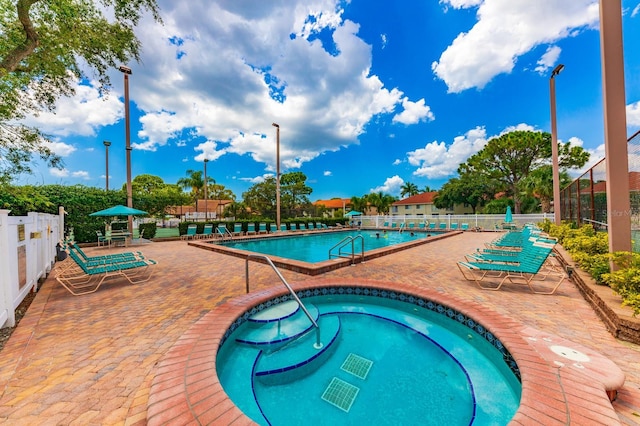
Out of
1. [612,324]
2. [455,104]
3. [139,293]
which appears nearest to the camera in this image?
[612,324]

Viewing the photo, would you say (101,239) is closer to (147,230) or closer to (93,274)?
(147,230)

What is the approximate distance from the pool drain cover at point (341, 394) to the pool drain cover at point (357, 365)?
0.64ft

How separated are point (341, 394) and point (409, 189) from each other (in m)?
64.6

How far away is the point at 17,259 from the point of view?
375 centimetres

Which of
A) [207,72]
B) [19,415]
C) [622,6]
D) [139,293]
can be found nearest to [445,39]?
[622,6]

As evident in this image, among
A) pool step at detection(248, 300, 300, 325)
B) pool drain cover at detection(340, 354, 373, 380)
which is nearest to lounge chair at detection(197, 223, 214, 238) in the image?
pool step at detection(248, 300, 300, 325)

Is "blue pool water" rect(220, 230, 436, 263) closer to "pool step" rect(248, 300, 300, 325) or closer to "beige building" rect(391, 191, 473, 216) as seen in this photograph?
"pool step" rect(248, 300, 300, 325)

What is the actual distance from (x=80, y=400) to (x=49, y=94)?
29.6ft

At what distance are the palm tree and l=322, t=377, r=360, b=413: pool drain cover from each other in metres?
64.3

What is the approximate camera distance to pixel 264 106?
1895cm

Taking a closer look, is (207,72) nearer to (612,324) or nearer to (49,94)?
(49,94)

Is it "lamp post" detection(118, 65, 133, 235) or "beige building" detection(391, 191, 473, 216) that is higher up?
"lamp post" detection(118, 65, 133, 235)

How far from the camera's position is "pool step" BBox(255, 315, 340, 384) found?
2572 mm

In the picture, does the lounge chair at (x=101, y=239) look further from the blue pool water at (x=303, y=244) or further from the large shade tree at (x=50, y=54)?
the large shade tree at (x=50, y=54)
